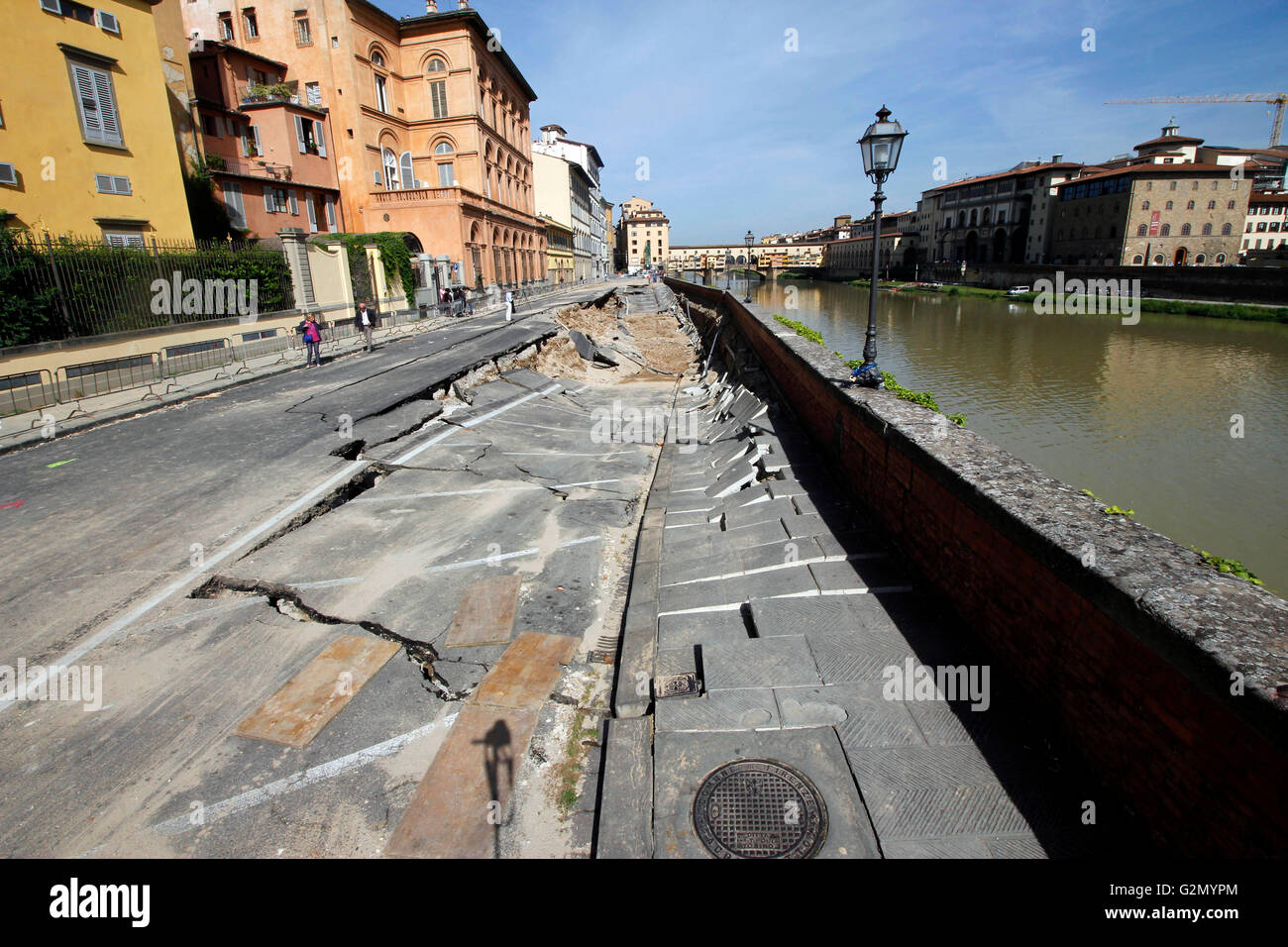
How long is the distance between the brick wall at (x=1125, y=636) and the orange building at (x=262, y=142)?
33379mm

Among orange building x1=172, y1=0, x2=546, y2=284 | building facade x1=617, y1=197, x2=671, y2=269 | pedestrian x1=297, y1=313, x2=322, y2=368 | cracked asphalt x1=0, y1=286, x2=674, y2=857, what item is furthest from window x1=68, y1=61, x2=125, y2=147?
building facade x1=617, y1=197, x2=671, y2=269

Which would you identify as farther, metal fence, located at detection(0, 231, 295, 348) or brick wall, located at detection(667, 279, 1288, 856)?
metal fence, located at detection(0, 231, 295, 348)

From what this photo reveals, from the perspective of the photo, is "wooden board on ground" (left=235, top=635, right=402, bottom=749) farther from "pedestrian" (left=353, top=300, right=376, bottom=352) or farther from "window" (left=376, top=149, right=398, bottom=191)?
"window" (left=376, top=149, right=398, bottom=191)

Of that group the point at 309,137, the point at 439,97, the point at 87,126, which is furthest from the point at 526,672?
the point at 439,97

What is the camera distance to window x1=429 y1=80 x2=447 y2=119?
4025 centimetres

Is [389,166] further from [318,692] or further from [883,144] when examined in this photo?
[318,692]

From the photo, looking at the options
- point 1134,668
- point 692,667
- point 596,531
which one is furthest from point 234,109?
point 1134,668

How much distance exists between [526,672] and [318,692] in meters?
1.51

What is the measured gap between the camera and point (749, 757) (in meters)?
3.68

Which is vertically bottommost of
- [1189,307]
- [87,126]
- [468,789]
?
[468,789]

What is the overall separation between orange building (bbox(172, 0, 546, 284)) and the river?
23.9 metres

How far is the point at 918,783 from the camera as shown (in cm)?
335

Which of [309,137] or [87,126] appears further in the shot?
[309,137]
